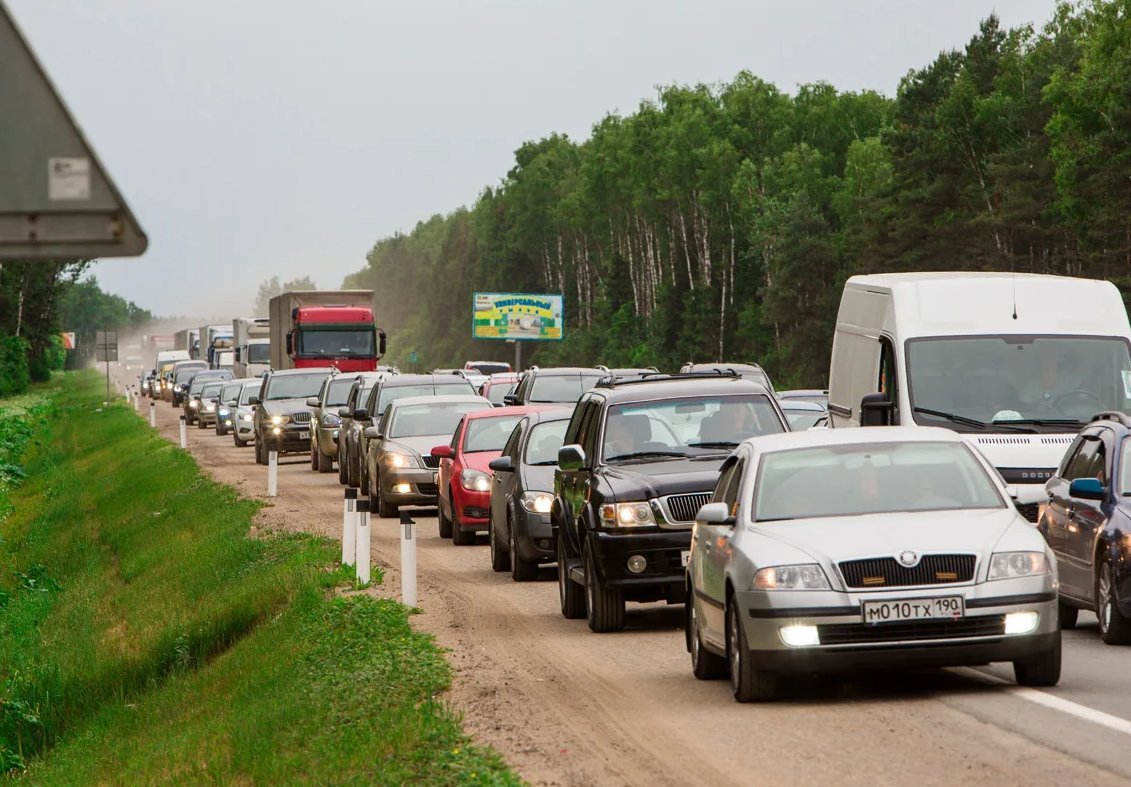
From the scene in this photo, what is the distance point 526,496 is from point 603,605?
14.1ft

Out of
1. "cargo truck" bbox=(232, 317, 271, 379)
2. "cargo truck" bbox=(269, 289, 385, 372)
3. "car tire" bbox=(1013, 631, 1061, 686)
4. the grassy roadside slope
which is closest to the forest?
"cargo truck" bbox=(269, 289, 385, 372)

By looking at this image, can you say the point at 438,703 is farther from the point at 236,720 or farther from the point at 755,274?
the point at 755,274

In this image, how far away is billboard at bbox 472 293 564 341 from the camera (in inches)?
4461

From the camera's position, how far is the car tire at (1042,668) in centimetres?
1066

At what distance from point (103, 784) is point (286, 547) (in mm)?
9518

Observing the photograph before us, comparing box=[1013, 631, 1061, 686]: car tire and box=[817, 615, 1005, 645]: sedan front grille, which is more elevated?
box=[817, 615, 1005, 645]: sedan front grille

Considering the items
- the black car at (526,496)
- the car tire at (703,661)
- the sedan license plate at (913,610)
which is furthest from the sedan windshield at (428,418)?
the sedan license plate at (913,610)

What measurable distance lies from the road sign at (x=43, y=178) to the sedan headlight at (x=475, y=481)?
56.8 feet

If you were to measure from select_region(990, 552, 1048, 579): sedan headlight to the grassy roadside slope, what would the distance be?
2801mm

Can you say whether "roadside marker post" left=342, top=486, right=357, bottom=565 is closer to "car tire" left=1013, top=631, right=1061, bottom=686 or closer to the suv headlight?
the suv headlight

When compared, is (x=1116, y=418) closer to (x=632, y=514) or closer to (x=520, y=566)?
(x=632, y=514)

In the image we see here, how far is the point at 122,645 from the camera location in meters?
21.4

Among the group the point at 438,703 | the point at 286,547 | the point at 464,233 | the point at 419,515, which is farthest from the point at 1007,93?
the point at 464,233

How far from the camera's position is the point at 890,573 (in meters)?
10.3
